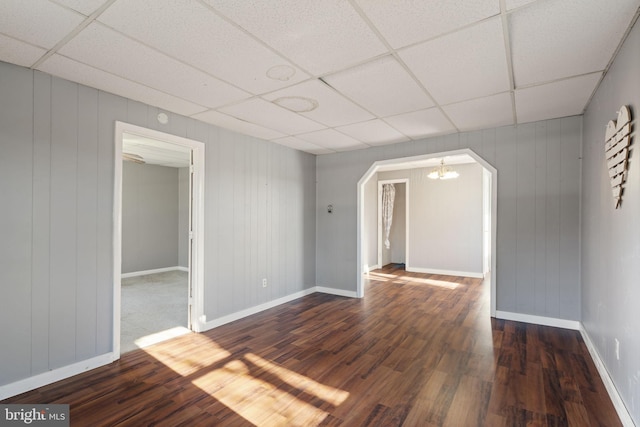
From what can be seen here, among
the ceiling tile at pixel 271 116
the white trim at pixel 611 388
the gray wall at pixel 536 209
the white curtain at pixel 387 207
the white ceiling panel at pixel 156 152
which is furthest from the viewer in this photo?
the white curtain at pixel 387 207

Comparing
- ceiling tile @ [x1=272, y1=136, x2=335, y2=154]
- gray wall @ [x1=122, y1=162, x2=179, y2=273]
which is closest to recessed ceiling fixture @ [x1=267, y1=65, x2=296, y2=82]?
Result: ceiling tile @ [x1=272, y1=136, x2=335, y2=154]

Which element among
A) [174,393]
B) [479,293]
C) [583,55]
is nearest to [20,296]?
[174,393]

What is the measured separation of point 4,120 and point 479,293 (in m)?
6.38

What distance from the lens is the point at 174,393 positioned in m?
2.34

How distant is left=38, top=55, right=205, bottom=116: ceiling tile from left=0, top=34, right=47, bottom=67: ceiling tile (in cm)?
7

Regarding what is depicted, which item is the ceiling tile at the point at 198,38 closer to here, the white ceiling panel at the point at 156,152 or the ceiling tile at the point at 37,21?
the ceiling tile at the point at 37,21

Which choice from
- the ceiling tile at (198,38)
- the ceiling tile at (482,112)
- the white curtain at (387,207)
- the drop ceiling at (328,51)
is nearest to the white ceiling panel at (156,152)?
the drop ceiling at (328,51)

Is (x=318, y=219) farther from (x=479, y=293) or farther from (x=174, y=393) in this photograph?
(x=174, y=393)

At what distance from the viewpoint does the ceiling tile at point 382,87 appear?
2.37m

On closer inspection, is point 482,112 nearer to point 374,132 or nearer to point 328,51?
point 374,132

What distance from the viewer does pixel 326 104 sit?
3123 millimetres

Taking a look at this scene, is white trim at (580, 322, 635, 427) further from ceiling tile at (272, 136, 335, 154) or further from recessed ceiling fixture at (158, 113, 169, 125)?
recessed ceiling fixture at (158, 113, 169, 125)

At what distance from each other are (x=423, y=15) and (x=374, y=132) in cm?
242

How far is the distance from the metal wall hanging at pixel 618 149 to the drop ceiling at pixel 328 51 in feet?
1.67
